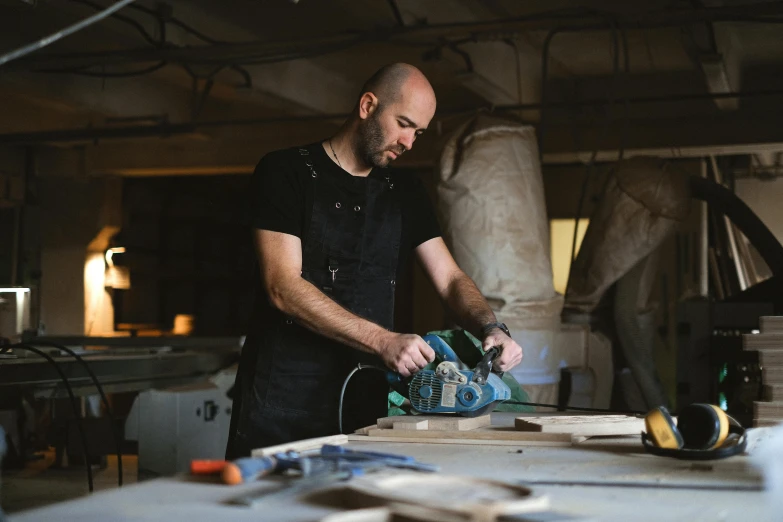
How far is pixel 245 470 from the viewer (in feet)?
4.31

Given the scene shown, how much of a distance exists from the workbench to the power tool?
41cm

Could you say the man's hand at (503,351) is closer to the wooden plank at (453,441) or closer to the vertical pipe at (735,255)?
the wooden plank at (453,441)

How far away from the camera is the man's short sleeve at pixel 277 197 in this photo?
2318mm

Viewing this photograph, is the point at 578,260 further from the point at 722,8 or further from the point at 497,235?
the point at 722,8

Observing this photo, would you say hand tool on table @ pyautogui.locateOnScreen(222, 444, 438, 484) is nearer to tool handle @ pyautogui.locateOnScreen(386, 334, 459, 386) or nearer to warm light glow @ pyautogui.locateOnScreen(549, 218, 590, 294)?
tool handle @ pyautogui.locateOnScreen(386, 334, 459, 386)

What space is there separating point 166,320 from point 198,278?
0.51m

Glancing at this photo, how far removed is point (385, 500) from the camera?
1120 mm

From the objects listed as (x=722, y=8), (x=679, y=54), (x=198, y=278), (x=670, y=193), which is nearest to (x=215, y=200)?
(x=198, y=278)

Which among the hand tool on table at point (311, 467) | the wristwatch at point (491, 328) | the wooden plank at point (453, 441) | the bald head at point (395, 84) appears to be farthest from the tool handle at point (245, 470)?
the bald head at point (395, 84)

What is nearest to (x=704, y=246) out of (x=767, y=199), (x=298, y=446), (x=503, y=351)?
(x=767, y=199)

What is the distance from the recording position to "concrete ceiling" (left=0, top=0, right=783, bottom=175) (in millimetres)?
4246

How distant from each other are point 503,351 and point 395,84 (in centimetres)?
81

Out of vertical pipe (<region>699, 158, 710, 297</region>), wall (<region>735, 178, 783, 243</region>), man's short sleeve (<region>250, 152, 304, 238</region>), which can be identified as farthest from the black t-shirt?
wall (<region>735, 178, 783, 243</region>)

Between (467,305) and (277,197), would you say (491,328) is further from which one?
(277,197)
